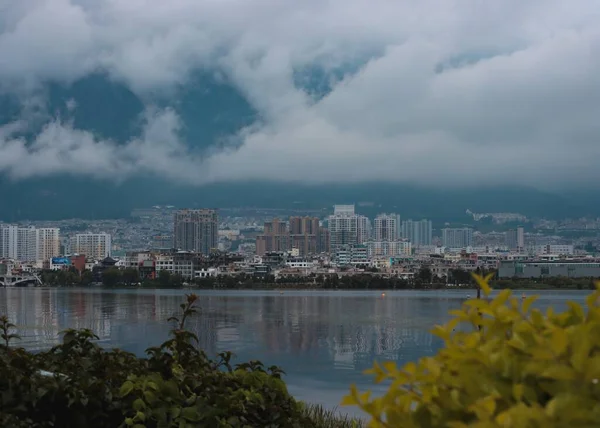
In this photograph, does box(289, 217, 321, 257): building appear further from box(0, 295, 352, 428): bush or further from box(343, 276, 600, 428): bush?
box(343, 276, 600, 428): bush

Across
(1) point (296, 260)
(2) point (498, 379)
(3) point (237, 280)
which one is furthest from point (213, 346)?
(1) point (296, 260)

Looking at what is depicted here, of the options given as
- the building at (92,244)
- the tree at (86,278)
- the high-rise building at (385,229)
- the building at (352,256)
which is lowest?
the tree at (86,278)

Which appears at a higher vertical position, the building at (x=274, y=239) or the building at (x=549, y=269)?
the building at (x=274, y=239)

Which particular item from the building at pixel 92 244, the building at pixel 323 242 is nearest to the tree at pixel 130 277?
the building at pixel 92 244

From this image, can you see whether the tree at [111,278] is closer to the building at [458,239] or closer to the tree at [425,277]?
the tree at [425,277]

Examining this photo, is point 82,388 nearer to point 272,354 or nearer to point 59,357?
point 59,357

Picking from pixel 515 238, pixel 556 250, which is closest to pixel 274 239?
pixel 556 250

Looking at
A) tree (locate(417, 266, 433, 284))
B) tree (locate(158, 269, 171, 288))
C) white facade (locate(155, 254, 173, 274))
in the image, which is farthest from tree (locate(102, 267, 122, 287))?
tree (locate(417, 266, 433, 284))

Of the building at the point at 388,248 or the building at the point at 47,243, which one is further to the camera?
the building at the point at 388,248
